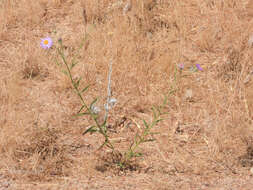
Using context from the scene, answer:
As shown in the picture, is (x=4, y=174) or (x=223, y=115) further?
(x=223, y=115)

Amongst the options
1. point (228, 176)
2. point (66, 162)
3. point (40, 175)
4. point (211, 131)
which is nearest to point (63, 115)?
point (66, 162)

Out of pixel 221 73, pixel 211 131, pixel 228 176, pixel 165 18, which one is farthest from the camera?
pixel 165 18

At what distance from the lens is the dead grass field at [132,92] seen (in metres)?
2.20

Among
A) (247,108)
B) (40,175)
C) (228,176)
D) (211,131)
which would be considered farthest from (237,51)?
(40,175)

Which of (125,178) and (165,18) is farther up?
(165,18)

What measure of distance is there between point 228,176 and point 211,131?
48cm

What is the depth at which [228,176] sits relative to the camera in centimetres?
221

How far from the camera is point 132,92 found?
10.0ft

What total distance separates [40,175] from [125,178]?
50 centimetres

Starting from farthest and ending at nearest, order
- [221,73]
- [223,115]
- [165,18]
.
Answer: [165,18] → [221,73] → [223,115]

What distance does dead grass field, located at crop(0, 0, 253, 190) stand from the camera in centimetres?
220

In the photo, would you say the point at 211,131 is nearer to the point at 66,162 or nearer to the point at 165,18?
the point at 66,162

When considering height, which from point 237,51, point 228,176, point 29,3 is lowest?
point 228,176

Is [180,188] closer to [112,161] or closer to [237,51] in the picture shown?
[112,161]
